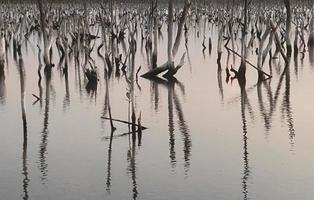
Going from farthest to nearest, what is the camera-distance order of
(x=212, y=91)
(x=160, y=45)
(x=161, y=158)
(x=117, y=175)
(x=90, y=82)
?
(x=160, y=45)
(x=90, y=82)
(x=212, y=91)
(x=161, y=158)
(x=117, y=175)

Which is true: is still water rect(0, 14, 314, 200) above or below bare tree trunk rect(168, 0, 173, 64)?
below

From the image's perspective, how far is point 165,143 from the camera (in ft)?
33.1

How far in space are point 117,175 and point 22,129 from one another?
3225mm

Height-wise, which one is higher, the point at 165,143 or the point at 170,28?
the point at 170,28

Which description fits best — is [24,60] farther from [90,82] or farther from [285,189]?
[285,189]

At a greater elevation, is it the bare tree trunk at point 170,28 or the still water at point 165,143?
the bare tree trunk at point 170,28

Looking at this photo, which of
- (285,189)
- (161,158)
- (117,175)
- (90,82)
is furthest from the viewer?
(90,82)

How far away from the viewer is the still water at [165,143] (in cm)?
788

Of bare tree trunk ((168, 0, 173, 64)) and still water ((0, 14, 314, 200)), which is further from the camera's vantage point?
bare tree trunk ((168, 0, 173, 64))

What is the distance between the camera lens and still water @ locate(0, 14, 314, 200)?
788 centimetres

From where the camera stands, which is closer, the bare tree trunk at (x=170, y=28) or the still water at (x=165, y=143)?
the still water at (x=165, y=143)

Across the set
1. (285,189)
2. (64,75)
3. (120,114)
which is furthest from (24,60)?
(285,189)

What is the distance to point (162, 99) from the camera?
14.6 metres

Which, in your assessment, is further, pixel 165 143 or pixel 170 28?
pixel 170 28
